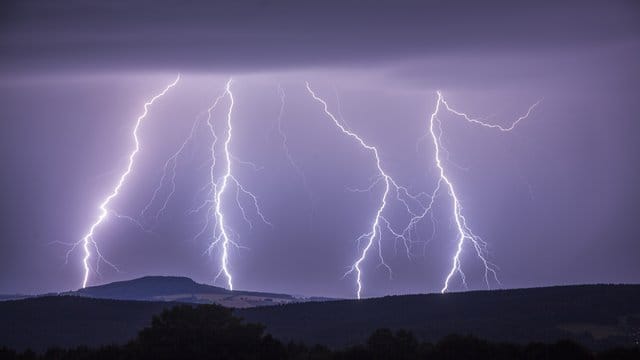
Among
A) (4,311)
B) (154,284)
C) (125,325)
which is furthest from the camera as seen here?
(154,284)

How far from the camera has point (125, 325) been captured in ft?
229

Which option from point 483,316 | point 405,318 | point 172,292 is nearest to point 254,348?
point 483,316

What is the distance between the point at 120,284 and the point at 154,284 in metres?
4.20

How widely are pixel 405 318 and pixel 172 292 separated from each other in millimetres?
43955

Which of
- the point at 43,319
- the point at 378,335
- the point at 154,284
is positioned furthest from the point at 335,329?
the point at 154,284

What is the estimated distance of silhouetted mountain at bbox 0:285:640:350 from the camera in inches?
2387

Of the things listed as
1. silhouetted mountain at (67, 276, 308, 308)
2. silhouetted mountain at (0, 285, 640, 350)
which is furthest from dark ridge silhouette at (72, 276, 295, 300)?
silhouetted mountain at (0, 285, 640, 350)

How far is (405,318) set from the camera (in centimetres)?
6900

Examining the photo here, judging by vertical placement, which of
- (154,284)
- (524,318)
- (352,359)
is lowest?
(352,359)

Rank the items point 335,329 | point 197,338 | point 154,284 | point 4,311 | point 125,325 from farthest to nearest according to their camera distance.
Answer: point 154,284 < point 4,311 < point 125,325 < point 335,329 < point 197,338

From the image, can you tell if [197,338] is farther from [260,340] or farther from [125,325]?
[125,325]

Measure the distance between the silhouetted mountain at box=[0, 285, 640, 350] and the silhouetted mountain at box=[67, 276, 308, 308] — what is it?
13.4 m

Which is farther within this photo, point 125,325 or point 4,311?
point 4,311

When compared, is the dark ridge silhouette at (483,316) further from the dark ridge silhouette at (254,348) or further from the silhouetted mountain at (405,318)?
the dark ridge silhouette at (254,348)
